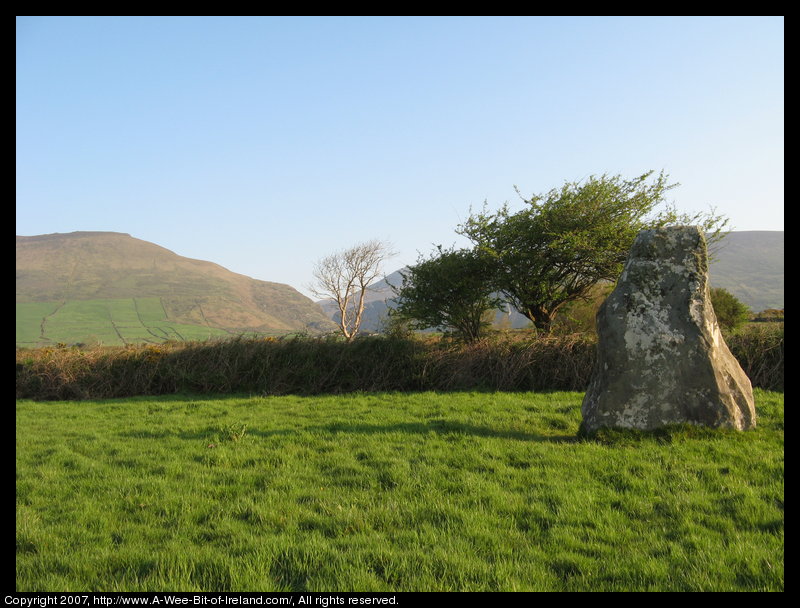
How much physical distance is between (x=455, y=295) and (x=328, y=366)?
270 inches

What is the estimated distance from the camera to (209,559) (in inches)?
158

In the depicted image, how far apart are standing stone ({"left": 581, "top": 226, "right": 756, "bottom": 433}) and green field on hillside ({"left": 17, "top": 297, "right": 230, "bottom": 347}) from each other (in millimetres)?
90798

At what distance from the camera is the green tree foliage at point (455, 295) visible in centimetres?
1956

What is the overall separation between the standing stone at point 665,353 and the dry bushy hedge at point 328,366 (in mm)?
5709

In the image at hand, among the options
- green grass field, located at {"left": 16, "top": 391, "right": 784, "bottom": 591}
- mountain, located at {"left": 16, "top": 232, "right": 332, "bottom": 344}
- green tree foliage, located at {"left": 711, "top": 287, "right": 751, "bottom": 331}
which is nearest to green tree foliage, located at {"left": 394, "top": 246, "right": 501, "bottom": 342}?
green grass field, located at {"left": 16, "top": 391, "right": 784, "bottom": 591}

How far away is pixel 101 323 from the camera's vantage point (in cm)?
11494

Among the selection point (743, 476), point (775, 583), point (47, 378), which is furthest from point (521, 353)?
point (47, 378)

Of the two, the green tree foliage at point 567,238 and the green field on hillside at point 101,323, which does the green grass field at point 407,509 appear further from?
the green field on hillside at point 101,323

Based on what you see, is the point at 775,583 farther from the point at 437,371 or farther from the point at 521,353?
the point at 437,371

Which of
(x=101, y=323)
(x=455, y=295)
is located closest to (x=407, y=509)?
(x=455, y=295)

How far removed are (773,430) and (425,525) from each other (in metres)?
6.95

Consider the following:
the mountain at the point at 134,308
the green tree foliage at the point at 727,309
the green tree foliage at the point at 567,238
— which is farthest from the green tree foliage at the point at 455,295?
the mountain at the point at 134,308

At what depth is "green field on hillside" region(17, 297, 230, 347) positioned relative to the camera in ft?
309

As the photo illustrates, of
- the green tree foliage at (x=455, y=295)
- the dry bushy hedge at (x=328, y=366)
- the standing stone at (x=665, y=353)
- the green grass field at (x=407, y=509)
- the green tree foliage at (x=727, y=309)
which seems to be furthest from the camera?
the green tree foliage at (x=727, y=309)
